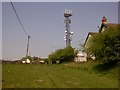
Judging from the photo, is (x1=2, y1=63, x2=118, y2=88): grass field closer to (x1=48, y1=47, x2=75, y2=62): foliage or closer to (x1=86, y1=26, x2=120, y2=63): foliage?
(x1=86, y1=26, x2=120, y2=63): foliage

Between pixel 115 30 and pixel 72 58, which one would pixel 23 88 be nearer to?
pixel 115 30

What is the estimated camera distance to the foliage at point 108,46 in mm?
29969

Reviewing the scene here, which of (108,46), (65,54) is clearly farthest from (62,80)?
(65,54)

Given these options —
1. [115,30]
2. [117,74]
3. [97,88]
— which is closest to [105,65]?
[115,30]

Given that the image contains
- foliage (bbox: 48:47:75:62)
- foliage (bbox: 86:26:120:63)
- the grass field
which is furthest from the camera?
foliage (bbox: 48:47:75:62)

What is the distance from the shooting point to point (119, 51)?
99.9 ft

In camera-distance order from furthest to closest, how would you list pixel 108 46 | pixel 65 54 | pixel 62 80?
pixel 65 54, pixel 108 46, pixel 62 80

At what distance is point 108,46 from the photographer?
1205 inches

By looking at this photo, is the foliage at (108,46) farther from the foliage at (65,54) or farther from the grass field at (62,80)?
the foliage at (65,54)

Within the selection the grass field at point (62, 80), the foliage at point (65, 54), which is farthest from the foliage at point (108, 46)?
the foliage at point (65, 54)

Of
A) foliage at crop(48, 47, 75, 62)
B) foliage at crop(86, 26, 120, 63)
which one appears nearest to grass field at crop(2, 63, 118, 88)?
foliage at crop(86, 26, 120, 63)

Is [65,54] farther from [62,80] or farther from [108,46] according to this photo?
[62,80]

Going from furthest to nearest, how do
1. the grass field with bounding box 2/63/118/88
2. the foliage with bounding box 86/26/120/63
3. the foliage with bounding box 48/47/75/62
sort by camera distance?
the foliage with bounding box 48/47/75/62
the foliage with bounding box 86/26/120/63
the grass field with bounding box 2/63/118/88

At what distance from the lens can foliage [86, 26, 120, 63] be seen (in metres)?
30.0
